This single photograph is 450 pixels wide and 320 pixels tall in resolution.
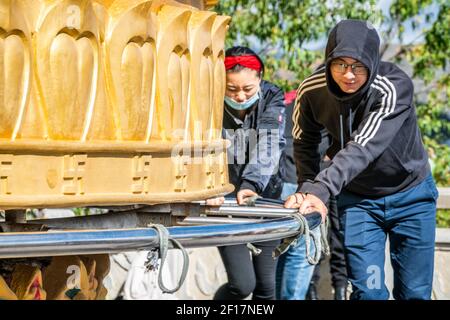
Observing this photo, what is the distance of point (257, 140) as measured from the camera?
519 cm

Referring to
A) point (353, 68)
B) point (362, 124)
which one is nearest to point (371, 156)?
point (362, 124)

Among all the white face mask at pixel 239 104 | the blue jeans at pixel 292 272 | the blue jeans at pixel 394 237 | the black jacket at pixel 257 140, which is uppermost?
the white face mask at pixel 239 104

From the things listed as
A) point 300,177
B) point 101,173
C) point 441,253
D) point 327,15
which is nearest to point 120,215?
point 101,173

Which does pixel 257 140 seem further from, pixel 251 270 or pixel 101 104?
pixel 101 104

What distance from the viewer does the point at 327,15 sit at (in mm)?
8344

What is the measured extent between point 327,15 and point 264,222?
5.51 meters

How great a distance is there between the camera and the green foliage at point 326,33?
8258mm

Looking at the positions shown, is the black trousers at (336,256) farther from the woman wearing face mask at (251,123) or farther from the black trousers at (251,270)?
the woman wearing face mask at (251,123)

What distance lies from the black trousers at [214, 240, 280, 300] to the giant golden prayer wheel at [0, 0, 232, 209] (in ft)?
7.78

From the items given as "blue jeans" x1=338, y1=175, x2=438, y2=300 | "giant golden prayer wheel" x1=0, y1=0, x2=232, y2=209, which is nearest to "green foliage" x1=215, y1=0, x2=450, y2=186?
"blue jeans" x1=338, y1=175, x2=438, y2=300

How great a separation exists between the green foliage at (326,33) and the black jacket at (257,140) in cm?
282

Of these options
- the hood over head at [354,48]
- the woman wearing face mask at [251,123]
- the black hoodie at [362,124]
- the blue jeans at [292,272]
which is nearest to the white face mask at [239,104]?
the woman wearing face mask at [251,123]

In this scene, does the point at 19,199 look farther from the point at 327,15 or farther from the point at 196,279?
the point at 327,15

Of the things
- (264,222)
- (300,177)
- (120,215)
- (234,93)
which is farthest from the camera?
(234,93)
